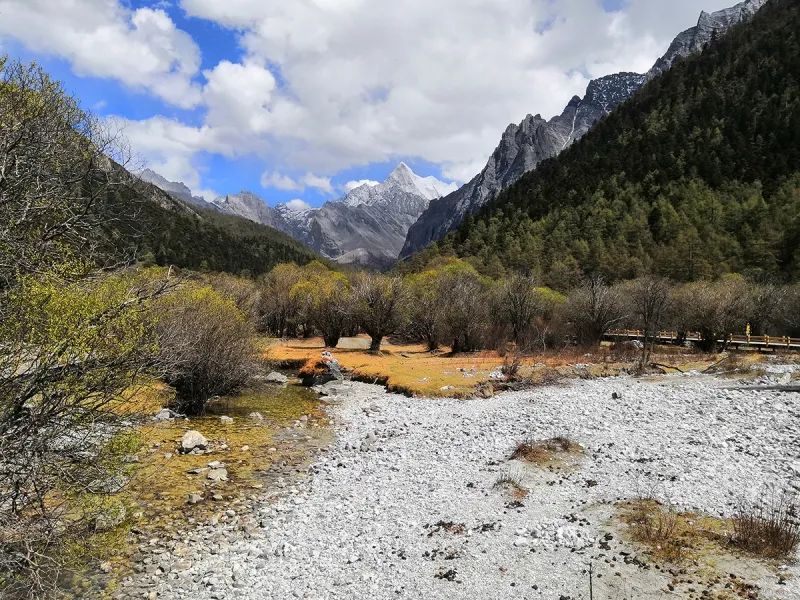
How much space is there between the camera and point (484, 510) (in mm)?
12797

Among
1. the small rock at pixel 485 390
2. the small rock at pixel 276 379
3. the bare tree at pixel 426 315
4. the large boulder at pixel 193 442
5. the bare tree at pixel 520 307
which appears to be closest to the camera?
the large boulder at pixel 193 442

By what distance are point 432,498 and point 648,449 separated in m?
8.53

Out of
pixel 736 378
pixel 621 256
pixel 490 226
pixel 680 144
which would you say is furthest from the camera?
pixel 490 226

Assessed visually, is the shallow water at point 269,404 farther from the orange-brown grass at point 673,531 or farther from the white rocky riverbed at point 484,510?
the orange-brown grass at point 673,531

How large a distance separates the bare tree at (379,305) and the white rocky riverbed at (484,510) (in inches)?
1127

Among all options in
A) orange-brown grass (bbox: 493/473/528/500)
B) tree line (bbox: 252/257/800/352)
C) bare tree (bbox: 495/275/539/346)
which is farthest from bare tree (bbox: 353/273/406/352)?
orange-brown grass (bbox: 493/473/528/500)

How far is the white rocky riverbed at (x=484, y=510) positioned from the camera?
9398 mm

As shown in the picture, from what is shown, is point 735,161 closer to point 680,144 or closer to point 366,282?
point 680,144

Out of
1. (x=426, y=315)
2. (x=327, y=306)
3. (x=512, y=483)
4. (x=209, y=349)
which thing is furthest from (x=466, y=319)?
(x=512, y=483)

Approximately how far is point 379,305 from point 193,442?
113ft

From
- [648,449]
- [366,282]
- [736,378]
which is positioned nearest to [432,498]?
[648,449]

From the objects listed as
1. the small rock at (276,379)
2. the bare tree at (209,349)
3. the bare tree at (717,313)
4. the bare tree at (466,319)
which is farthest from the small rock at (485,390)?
the bare tree at (717,313)

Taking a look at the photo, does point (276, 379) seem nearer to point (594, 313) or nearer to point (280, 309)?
point (594, 313)

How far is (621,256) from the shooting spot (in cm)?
9819
